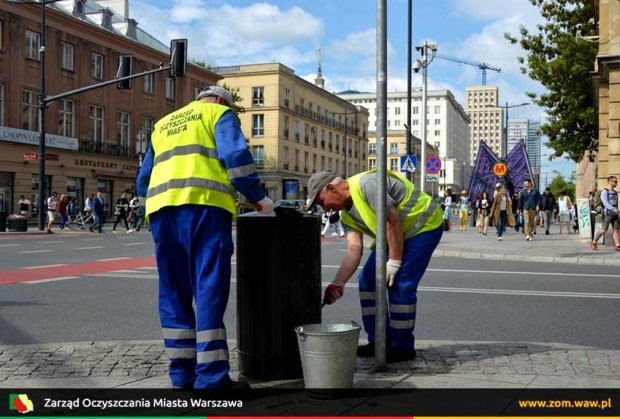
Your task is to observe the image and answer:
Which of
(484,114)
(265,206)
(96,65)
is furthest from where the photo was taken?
(484,114)

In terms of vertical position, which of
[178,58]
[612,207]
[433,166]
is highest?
[178,58]

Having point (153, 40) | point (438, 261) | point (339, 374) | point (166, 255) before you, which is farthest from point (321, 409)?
point (153, 40)

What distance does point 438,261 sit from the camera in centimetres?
1491

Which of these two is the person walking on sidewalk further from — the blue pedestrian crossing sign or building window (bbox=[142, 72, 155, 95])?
building window (bbox=[142, 72, 155, 95])

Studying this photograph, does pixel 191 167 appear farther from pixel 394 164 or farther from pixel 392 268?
pixel 394 164

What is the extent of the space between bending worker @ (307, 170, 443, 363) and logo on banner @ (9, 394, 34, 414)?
193 cm

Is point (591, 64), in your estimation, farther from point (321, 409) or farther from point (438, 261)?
point (321, 409)

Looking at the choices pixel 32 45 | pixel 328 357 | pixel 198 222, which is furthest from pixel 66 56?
pixel 328 357

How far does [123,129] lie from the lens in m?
48.6

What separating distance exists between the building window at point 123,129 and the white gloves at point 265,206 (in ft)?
149

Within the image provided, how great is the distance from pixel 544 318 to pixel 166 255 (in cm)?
470

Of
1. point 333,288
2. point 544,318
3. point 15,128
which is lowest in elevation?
point 544,318

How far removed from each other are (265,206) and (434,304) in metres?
4.69

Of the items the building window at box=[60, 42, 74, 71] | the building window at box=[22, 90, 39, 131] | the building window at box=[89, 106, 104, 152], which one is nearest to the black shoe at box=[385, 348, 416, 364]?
the building window at box=[22, 90, 39, 131]
